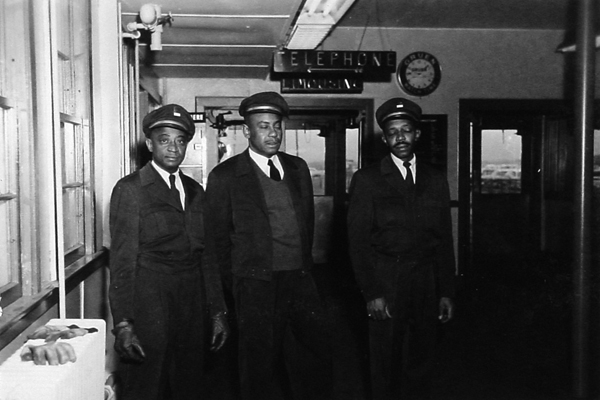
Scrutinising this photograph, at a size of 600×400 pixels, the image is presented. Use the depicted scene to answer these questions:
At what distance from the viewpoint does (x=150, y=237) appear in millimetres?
2699

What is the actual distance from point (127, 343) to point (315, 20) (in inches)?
94.7

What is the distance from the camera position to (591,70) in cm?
328

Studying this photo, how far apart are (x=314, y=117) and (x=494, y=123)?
2342mm

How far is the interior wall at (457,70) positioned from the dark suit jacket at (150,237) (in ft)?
14.0

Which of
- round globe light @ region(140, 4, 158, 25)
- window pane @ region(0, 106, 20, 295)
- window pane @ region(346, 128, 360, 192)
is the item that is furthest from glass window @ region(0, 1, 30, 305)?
window pane @ region(346, 128, 360, 192)

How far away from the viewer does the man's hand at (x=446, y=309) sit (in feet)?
9.89

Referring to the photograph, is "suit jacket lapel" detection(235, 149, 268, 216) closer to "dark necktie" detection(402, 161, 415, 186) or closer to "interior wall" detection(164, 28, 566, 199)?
"dark necktie" detection(402, 161, 415, 186)

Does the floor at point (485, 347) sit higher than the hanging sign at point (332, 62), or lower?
lower

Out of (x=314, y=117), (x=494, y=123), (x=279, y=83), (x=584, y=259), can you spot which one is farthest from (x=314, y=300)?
(x=494, y=123)

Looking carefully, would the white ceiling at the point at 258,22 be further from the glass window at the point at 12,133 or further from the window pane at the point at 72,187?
the glass window at the point at 12,133

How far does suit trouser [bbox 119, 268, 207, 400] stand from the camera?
2.62 meters

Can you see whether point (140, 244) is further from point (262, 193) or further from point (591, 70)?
point (591, 70)

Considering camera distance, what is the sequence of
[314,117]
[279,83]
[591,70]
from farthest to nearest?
[314,117] < [279,83] < [591,70]

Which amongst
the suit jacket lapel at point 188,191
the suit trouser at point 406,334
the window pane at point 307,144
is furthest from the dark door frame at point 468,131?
the suit jacket lapel at point 188,191
